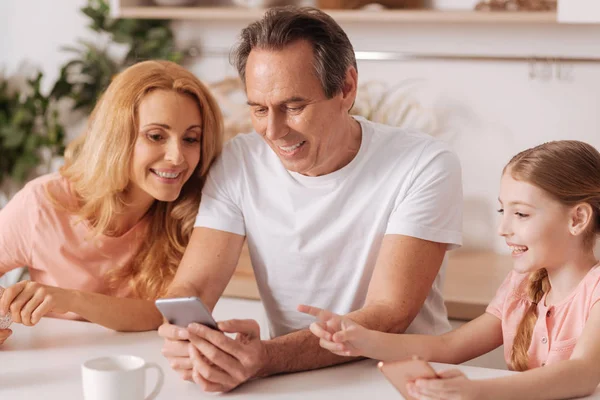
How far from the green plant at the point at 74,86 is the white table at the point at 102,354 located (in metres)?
1.70

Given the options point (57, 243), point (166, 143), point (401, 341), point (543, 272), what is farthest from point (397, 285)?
point (57, 243)

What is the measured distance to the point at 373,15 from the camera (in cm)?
281

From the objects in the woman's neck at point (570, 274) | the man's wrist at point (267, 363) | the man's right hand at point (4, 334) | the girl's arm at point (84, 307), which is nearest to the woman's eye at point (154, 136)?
the girl's arm at point (84, 307)

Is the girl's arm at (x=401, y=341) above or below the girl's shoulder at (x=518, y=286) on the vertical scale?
below

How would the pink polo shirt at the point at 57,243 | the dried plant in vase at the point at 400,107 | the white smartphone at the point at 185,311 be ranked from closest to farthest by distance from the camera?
1. the white smartphone at the point at 185,311
2. the pink polo shirt at the point at 57,243
3. the dried plant in vase at the point at 400,107

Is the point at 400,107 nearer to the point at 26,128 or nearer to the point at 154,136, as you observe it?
the point at 154,136

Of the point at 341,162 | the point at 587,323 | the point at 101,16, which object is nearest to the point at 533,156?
the point at 587,323

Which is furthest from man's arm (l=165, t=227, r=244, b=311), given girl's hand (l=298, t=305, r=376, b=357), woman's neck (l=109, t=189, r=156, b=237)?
girl's hand (l=298, t=305, r=376, b=357)

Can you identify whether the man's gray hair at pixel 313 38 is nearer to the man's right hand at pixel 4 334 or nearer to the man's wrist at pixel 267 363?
the man's wrist at pixel 267 363

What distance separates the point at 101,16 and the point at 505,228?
2.23m

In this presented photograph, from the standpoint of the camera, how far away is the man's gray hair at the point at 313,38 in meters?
1.75

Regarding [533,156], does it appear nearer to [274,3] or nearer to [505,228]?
[505,228]

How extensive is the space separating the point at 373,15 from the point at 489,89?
1.63 feet

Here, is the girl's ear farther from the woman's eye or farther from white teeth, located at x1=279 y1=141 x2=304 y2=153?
the woman's eye
